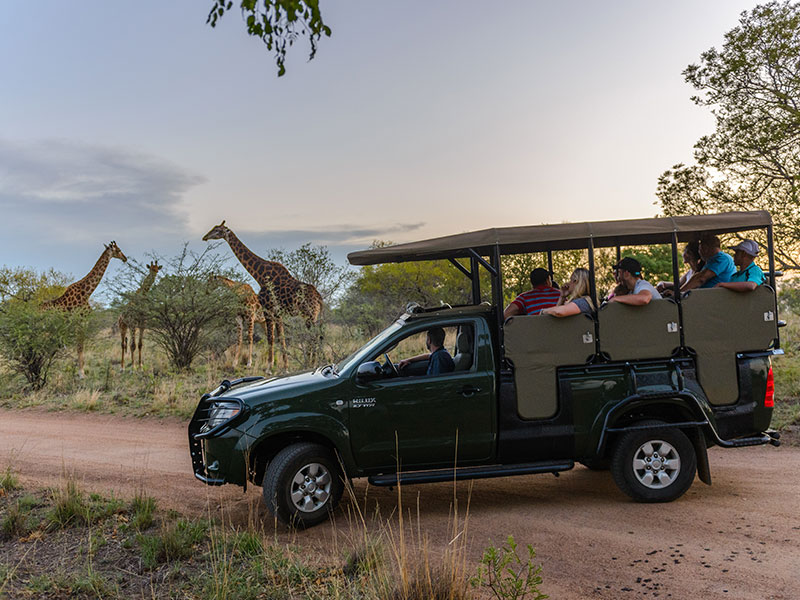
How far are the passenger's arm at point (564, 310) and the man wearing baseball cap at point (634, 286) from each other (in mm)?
393

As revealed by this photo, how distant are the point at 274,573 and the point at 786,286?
1829 centimetres

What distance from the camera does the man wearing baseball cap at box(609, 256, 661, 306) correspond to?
250 inches

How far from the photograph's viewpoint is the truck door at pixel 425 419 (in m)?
6.16

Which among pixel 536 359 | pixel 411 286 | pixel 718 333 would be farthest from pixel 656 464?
pixel 411 286

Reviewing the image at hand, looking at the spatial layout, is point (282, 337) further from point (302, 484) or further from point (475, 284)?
point (302, 484)

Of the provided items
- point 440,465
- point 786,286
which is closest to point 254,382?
point 440,465

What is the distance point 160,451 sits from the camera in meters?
9.70

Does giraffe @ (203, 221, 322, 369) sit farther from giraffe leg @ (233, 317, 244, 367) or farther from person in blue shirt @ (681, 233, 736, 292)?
person in blue shirt @ (681, 233, 736, 292)

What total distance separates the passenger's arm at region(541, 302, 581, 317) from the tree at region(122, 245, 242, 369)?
13.6 m

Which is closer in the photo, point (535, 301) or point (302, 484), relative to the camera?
point (302, 484)

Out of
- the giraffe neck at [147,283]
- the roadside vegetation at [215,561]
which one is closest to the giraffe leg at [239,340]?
the giraffe neck at [147,283]

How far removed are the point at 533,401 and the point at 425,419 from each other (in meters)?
1.04

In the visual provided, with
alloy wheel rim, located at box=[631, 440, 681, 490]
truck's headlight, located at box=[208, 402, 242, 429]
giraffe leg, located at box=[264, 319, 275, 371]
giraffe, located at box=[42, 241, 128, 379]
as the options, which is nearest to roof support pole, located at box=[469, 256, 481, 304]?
alloy wheel rim, located at box=[631, 440, 681, 490]

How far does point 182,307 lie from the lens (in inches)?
709
